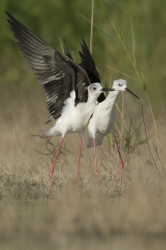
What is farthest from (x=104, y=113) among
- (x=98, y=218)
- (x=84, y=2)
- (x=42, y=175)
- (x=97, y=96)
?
(x=84, y=2)

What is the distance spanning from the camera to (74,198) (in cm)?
638

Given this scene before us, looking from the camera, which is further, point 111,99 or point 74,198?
point 111,99

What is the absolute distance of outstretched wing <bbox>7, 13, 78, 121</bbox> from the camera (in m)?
7.90

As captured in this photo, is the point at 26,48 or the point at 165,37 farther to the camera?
the point at 165,37

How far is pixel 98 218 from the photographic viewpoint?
17.3 ft

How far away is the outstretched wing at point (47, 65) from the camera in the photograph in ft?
25.9

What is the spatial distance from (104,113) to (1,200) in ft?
5.01

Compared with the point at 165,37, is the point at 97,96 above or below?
below

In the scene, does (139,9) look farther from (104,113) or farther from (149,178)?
(149,178)

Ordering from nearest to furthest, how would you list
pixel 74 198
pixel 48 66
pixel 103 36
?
pixel 74 198 → pixel 48 66 → pixel 103 36

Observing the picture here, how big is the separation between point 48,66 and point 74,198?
1.96m

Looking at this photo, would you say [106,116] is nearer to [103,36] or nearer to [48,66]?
[48,66]

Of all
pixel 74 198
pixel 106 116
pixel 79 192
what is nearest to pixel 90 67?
pixel 106 116

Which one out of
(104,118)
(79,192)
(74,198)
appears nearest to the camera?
(74,198)
